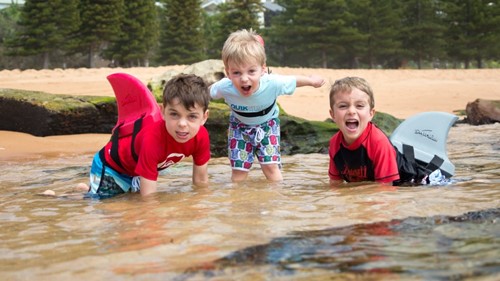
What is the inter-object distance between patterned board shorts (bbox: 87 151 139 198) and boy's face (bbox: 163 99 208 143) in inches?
23.7

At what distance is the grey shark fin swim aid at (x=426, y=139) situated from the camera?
4.80m

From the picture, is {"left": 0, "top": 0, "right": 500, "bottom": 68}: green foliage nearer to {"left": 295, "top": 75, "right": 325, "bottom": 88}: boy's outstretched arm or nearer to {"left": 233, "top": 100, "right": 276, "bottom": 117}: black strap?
{"left": 233, "top": 100, "right": 276, "bottom": 117}: black strap

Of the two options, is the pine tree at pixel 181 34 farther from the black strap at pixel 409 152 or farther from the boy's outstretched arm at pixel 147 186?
the boy's outstretched arm at pixel 147 186

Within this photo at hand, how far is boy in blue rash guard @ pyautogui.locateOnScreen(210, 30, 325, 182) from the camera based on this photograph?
4895mm

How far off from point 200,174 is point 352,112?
1204 mm

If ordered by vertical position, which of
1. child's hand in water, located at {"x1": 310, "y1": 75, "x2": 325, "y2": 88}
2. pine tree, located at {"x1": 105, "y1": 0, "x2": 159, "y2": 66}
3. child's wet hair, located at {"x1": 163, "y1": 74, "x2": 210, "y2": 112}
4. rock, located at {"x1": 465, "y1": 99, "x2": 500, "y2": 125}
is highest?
pine tree, located at {"x1": 105, "y1": 0, "x2": 159, "y2": 66}

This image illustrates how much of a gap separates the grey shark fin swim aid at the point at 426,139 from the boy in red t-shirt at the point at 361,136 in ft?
1.22

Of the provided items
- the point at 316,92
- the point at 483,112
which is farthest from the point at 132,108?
the point at 316,92

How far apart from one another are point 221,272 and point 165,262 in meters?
0.28

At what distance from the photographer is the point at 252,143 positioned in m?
5.34

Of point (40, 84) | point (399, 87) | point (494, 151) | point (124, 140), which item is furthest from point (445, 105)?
point (124, 140)

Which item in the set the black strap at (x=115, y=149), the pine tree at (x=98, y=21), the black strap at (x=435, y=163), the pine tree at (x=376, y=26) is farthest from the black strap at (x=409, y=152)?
the pine tree at (x=376, y=26)

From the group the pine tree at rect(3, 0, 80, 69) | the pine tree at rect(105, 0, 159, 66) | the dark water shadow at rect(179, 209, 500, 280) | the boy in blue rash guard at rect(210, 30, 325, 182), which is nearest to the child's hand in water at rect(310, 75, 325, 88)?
the boy in blue rash guard at rect(210, 30, 325, 182)

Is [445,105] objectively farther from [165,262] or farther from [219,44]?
[219,44]
